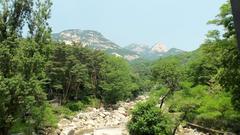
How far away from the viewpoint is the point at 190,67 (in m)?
52.8

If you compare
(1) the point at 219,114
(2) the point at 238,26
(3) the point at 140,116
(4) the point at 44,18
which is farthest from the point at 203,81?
(2) the point at 238,26

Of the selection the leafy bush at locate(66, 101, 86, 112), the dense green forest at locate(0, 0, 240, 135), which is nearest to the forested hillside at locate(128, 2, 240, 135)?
the dense green forest at locate(0, 0, 240, 135)

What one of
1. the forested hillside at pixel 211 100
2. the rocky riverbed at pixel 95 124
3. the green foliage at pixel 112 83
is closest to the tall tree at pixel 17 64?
the forested hillside at pixel 211 100

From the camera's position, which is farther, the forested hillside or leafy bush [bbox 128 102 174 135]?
leafy bush [bbox 128 102 174 135]

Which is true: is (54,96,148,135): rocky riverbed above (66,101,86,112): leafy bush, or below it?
below

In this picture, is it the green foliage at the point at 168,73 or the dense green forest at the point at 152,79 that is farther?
the green foliage at the point at 168,73

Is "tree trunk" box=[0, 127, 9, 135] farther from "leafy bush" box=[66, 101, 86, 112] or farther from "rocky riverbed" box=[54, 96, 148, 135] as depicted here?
"leafy bush" box=[66, 101, 86, 112]

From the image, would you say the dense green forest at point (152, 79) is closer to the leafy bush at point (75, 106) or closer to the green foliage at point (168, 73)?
the green foliage at point (168, 73)

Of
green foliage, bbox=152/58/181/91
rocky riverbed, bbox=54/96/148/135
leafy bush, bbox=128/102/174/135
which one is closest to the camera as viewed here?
leafy bush, bbox=128/102/174/135

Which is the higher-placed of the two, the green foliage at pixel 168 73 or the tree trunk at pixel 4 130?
the green foliage at pixel 168 73

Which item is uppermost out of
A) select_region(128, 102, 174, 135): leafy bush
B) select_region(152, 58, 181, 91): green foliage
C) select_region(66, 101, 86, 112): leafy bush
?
select_region(152, 58, 181, 91): green foliage

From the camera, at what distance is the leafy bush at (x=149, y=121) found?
97.7ft

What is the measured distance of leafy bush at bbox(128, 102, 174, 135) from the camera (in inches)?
1172

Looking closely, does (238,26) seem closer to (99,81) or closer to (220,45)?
(220,45)
